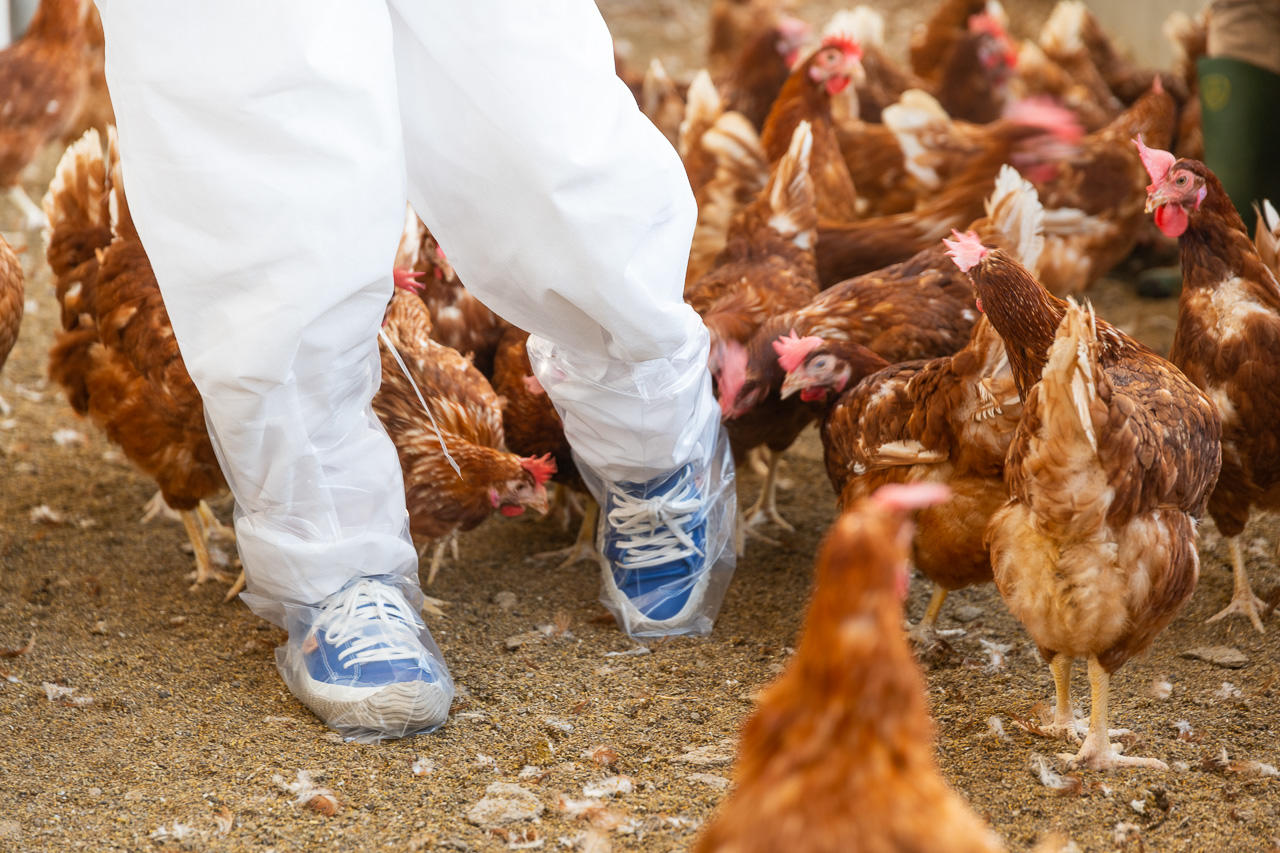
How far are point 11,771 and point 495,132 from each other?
1.14 metres

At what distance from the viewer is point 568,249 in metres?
1.55

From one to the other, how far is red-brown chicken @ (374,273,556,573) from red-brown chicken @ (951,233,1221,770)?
2.98ft

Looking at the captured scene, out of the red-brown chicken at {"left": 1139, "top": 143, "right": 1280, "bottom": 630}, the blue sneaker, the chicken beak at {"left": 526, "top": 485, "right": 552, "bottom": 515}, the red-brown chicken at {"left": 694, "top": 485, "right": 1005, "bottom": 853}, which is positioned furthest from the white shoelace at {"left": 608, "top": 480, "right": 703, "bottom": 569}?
the red-brown chicken at {"left": 694, "top": 485, "right": 1005, "bottom": 853}

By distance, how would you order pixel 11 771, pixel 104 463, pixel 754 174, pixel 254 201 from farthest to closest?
pixel 754 174 → pixel 104 463 → pixel 11 771 → pixel 254 201

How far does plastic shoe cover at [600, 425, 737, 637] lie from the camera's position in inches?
79.7

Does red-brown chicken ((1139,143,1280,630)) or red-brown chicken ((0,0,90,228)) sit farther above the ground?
red-brown chicken ((1139,143,1280,630))

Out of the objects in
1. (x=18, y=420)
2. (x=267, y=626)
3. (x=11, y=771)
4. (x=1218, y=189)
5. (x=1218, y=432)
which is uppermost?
(x=1218, y=189)

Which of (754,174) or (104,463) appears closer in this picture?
(104,463)

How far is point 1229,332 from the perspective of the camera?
199 centimetres

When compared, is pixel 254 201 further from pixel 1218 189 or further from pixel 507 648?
pixel 1218 189

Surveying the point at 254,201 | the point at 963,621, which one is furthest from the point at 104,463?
the point at 963,621

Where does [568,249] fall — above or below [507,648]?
above

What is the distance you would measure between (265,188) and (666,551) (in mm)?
984

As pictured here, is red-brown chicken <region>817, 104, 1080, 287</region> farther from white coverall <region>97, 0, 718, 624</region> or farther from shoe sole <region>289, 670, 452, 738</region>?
shoe sole <region>289, 670, 452, 738</region>
